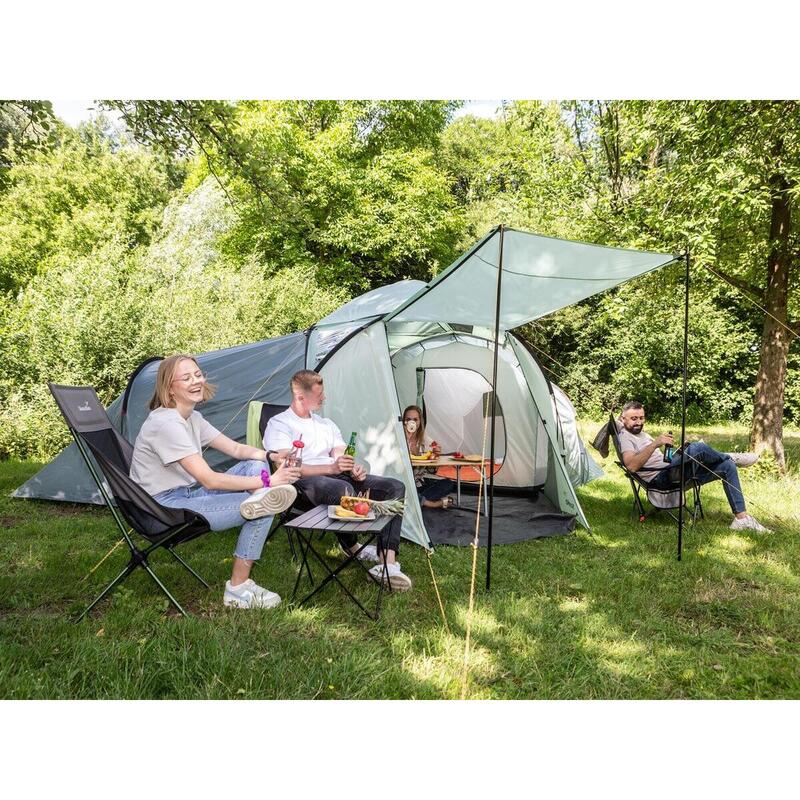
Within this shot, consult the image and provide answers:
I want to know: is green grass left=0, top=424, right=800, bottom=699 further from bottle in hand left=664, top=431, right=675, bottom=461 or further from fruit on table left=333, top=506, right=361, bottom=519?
bottle in hand left=664, top=431, right=675, bottom=461

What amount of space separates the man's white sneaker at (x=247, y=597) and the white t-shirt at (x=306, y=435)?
33.7 inches

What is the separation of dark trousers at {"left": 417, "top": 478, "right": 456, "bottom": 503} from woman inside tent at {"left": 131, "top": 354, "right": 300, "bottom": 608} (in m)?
2.42

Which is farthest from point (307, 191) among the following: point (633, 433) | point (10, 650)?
point (10, 650)

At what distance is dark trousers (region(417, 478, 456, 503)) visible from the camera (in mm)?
5359

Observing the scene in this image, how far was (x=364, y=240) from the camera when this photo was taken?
13391 millimetres

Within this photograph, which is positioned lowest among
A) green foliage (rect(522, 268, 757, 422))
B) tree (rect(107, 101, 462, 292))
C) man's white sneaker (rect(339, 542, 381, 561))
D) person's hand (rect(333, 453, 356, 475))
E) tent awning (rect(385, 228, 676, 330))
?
green foliage (rect(522, 268, 757, 422))

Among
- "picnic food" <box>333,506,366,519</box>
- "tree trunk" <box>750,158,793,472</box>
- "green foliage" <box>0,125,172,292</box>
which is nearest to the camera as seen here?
"picnic food" <box>333,506,366,519</box>

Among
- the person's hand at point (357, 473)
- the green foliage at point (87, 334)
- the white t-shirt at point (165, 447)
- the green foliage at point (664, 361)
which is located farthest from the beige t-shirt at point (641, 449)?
the green foliage at point (664, 361)

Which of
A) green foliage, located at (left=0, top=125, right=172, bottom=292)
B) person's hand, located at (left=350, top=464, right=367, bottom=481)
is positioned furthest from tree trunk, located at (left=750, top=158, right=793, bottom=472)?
green foliage, located at (left=0, top=125, right=172, bottom=292)

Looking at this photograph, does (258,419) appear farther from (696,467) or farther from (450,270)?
(696,467)

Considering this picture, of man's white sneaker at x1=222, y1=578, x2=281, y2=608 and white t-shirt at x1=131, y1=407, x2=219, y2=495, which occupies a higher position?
white t-shirt at x1=131, y1=407, x2=219, y2=495

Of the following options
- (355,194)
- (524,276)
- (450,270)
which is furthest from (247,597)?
(355,194)

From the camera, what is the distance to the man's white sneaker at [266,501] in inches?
109

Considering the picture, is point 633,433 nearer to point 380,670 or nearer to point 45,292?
point 380,670
